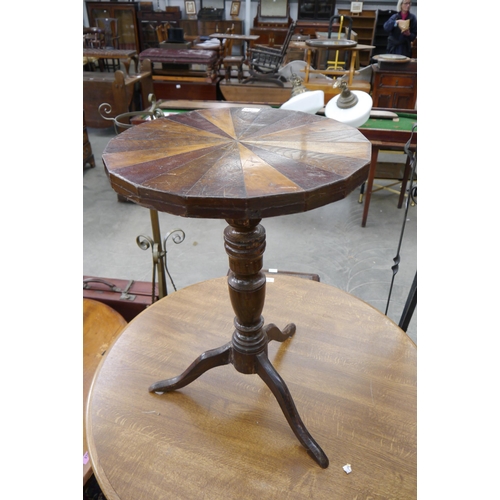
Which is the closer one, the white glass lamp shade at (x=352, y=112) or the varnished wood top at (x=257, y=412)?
the varnished wood top at (x=257, y=412)

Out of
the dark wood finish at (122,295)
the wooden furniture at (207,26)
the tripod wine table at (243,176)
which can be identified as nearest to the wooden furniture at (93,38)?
the wooden furniture at (207,26)

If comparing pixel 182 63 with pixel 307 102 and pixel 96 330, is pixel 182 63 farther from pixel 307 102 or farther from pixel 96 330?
pixel 96 330

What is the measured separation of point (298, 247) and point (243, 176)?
6.94 ft

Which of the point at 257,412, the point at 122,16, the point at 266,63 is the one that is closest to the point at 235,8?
the point at 122,16

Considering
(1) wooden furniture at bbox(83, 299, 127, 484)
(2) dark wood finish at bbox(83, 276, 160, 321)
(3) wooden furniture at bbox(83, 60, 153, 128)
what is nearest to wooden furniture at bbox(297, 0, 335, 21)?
(3) wooden furniture at bbox(83, 60, 153, 128)

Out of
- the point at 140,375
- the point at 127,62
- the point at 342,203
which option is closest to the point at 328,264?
the point at 342,203

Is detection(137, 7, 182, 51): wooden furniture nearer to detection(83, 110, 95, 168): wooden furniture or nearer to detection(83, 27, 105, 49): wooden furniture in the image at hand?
detection(83, 27, 105, 49): wooden furniture

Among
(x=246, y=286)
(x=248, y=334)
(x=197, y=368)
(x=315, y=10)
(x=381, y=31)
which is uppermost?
(x=315, y=10)

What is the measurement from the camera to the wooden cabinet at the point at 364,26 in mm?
7676

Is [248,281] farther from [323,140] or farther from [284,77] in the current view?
[284,77]

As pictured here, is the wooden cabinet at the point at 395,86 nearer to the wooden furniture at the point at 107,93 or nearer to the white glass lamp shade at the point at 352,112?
the white glass lamp shade at the point at 352,112

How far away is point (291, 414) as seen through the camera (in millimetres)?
916

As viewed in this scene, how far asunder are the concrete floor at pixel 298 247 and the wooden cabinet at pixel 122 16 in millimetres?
6619

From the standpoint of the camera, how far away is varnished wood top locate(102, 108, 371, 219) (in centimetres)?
63
